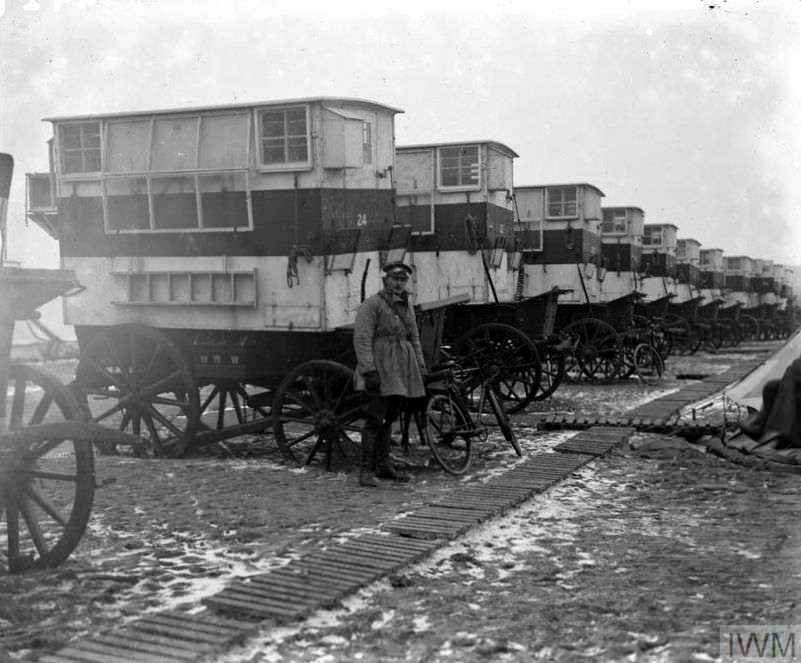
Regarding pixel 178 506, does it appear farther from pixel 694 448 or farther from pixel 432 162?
pixel 432 162

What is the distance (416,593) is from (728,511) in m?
3.16

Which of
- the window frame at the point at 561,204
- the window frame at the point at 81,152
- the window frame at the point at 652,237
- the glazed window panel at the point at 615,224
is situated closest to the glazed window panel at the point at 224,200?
the window frame at the point at 81,152

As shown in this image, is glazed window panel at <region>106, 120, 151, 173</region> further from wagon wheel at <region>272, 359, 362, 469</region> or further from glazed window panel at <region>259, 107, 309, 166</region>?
wagon wheel at <region>272, 359, 362, 469</region>

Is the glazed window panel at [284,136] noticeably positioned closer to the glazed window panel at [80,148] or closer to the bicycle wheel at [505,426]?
the glazed window panel at [80,148]

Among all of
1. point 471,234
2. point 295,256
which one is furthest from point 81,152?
point 471,234

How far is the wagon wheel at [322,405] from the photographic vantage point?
9.48 metres

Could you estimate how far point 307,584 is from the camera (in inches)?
221

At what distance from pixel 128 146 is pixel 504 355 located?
5.59 metres

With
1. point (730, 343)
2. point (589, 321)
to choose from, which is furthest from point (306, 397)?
point (730, 343)

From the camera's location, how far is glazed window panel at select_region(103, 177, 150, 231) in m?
10.2

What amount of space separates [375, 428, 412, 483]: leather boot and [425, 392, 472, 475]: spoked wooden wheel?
1.27ft

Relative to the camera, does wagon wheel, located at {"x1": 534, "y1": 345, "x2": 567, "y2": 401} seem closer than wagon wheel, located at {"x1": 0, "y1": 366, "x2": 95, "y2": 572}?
No

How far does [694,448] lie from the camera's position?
10.6 meters

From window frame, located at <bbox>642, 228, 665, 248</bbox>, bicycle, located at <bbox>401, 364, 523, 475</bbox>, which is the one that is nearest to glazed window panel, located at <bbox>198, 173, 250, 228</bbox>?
bicycle, located at <bbox>401, 364, 523, 475</bbox>
